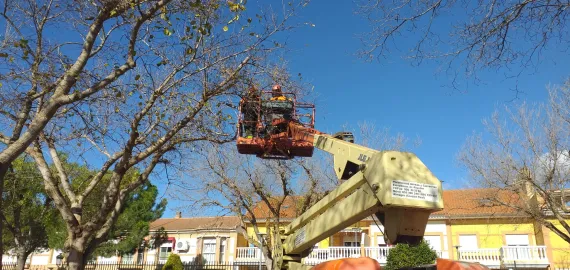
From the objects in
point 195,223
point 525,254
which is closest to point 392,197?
point 525,254

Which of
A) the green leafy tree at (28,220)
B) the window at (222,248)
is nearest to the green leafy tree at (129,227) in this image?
the green leafy tree at (28,220)

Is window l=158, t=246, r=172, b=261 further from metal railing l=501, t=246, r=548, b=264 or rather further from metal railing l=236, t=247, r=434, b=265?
metal railing l=501, t=246, r=548, b=264

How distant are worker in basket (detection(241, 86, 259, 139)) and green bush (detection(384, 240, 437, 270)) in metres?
7.16

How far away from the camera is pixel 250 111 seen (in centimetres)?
1056

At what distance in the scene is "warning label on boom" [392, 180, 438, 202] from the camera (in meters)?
5.00

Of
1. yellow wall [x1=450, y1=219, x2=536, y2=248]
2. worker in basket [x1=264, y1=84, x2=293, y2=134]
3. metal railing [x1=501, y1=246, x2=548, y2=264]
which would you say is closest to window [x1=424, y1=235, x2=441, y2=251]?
yellow wall [x1=450, y1=219, x2=536, y2=248]

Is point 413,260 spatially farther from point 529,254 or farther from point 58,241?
point 58,241

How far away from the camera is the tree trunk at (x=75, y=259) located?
8.77m

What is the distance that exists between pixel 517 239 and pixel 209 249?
22.2 m

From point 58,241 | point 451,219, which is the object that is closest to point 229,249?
point 58,241

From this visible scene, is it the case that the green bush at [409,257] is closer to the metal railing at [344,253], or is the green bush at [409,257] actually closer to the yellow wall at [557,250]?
the metal railing at [344,253]

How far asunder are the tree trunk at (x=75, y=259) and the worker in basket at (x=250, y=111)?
4.26 m

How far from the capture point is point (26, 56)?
26.0 feet

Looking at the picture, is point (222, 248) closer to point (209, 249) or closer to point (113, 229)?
point (209, 249)
